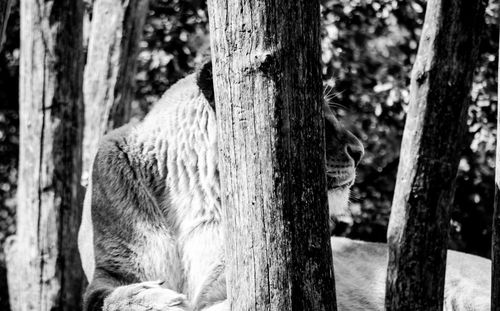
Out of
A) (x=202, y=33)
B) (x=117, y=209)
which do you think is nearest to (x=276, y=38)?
(x=117, y=209)

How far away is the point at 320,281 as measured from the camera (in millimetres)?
2662

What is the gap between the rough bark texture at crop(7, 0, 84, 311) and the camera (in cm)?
554

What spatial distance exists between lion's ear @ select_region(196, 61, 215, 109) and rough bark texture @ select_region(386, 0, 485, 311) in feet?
3.63

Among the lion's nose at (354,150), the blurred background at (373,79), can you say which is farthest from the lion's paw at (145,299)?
the blurred background at (373,79)

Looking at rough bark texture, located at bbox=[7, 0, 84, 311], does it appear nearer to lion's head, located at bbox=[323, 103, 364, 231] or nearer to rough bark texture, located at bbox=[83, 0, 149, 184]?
rough bark texture, located at bbox=[83, 0, 149, 184]

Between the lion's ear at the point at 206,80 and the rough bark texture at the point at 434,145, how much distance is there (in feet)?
3.63

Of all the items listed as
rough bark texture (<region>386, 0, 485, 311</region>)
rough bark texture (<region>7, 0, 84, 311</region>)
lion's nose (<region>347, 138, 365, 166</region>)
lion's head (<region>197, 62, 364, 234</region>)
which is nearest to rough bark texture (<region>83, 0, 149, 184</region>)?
rough bark texture (<region>7, 0, 84, 311</region>)

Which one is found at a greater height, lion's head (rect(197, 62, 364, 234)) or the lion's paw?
lion's head (rect(197, 62, 364, 234))

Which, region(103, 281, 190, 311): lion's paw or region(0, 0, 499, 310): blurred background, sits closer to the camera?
region(103, 281, 190, 311): lion's paw

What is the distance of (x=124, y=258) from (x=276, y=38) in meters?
1.90

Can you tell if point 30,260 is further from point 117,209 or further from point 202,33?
point 202,33

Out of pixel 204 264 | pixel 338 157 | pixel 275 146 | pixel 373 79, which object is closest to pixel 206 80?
pixel 338 157

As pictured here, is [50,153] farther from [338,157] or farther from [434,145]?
[434,145]

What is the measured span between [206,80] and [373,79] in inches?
184
